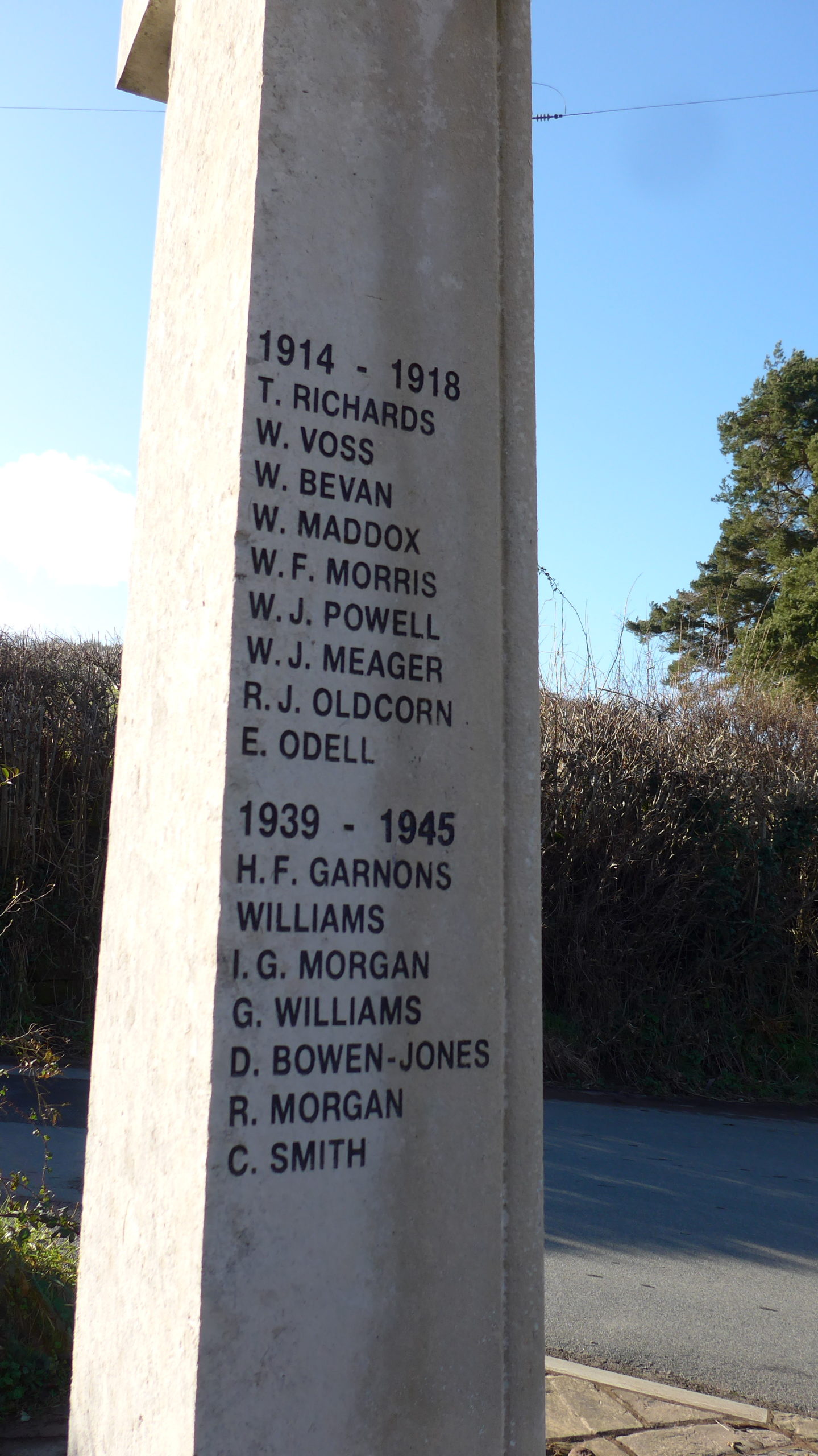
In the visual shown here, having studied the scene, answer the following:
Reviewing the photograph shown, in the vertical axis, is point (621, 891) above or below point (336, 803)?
above

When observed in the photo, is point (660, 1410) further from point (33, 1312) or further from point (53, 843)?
point (53, 843)

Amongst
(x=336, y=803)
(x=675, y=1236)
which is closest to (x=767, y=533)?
(x=675, y=1236)

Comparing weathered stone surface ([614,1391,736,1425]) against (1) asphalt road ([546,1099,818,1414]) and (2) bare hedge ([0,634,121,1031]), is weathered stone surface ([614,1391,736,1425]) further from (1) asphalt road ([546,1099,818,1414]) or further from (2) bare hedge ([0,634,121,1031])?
(2) bare hedge ([0,634,121,1031])

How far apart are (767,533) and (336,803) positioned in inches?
1161

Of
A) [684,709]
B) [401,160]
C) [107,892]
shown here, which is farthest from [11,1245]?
[684,709]

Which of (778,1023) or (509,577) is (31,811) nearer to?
(778,1023)

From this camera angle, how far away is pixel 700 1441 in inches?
124

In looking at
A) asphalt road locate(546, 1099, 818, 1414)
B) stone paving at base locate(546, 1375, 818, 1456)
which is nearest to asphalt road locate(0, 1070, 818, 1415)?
asphalt road locate(546, 1099, 818, 1414)

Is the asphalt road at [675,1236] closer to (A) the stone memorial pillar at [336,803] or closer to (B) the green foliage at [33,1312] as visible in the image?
(B) the green foliage at [33,1312]

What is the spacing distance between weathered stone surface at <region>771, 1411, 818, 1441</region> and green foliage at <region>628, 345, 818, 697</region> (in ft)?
77.3

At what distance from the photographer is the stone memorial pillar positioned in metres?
2.12

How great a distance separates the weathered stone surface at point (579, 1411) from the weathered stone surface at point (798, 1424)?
50 centimetres

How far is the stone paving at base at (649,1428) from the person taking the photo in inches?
121

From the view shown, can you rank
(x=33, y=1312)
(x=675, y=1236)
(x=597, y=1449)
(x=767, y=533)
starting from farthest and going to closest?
1. (x=767, y=533)
2. (x=675, y=1236)
3. (x=33, y=1312)
4. (x=597, y=1449)
